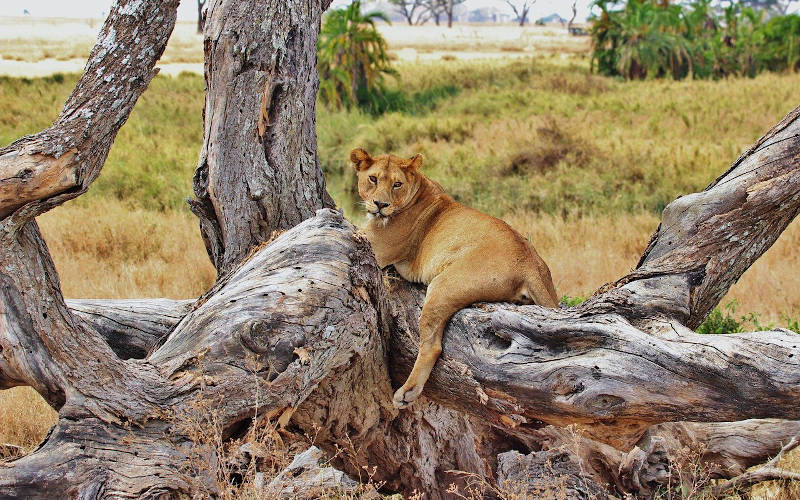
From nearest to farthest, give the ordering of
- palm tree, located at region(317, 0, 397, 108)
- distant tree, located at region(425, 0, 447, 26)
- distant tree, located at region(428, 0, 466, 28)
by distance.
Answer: palm tree, located at region(317, 0, 397, 108) → distant tree, located at region(428, 0, 466, 28) → distant tree, located at region(425, 0, 447, 26)

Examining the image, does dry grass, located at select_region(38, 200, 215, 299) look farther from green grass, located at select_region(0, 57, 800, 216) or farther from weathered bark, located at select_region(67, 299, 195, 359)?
weathered bark, located at select_region(67, 299, 195, 359)

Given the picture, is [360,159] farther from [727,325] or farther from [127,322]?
[727,325]

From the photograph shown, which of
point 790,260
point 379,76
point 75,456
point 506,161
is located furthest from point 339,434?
point 379,76

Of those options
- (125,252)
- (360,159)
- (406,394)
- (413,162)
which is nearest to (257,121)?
(360,159)

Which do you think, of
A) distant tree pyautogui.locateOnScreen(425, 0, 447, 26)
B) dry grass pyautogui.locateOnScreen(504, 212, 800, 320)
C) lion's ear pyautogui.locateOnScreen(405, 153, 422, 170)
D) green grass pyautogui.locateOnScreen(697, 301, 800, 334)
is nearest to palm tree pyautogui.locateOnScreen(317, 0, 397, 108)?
dry grass pyautogui.locateOnScreen(504, 212, 800, 320)

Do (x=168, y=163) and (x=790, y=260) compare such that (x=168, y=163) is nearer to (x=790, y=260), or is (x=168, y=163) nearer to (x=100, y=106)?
(x=790, y=260)

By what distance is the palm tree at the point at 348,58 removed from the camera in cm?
2177

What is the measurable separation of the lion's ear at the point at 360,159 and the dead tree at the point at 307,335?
289mm

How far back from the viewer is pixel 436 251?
4918 millimetres

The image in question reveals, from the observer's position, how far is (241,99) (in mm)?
5223

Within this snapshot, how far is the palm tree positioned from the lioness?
53.5ft

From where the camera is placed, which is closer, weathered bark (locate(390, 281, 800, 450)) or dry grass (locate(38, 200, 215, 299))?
weathered bark (locate(390, 281, 800, 450))

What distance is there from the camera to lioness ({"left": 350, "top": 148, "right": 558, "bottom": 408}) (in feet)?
14.5

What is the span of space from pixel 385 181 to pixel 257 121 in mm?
934
